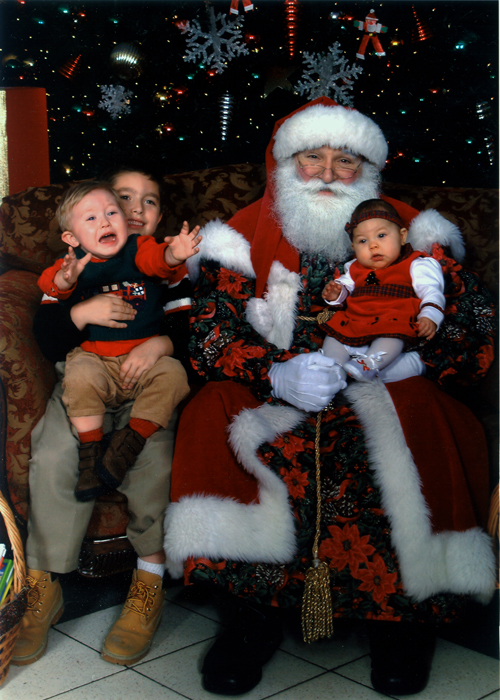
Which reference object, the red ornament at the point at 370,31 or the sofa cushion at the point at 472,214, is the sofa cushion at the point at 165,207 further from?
the red ornament at the point at 370,31

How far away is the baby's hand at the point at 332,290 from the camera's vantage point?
2.09 metres

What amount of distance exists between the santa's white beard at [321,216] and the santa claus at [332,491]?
1.39 feet

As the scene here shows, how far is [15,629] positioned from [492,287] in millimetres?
2069

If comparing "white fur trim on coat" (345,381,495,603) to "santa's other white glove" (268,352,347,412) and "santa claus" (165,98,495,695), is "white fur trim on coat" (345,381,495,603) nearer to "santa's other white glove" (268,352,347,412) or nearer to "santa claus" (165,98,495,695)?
"santa claus" (165,98,495,695)

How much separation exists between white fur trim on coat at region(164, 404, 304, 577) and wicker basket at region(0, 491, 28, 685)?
436 millimetres

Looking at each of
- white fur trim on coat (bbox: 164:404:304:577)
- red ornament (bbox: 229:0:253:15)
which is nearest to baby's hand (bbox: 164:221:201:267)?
white fur trim on coat (bbox: 164:404:304:577)

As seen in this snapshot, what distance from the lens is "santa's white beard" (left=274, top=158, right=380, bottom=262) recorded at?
231 cm

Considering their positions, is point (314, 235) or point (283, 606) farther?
point (314, 235)

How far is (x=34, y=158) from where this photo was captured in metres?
3.53

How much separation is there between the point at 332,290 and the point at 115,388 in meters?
0.82

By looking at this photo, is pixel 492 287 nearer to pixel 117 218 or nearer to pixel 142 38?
pixel 117 218

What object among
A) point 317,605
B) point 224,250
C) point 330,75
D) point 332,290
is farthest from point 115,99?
point 317,605

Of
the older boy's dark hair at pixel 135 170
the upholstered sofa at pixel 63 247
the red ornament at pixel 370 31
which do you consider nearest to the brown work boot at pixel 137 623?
the upholstered sofa at pixel 63 247

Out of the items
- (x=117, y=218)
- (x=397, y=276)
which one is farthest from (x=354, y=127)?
(x=117, y=218)
